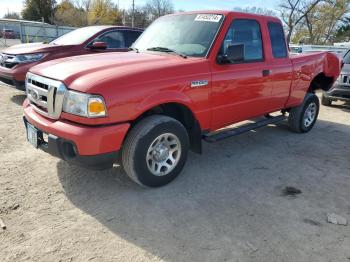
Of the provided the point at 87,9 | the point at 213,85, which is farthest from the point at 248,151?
the point at 87,9

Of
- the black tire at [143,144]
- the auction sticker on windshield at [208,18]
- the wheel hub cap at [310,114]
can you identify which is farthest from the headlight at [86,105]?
the wheel hub cap at [310,114]

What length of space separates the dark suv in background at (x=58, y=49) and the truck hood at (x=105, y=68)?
3.01 m

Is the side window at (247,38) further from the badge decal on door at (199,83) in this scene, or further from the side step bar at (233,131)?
the side step bar at (233,131)

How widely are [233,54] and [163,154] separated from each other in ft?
4.65

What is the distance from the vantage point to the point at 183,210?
3.42 meters

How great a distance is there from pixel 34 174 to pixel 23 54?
164 inches

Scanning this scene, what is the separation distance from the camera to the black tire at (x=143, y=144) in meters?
3.45

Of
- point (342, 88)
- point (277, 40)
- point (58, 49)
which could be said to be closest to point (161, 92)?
point (277, 40)

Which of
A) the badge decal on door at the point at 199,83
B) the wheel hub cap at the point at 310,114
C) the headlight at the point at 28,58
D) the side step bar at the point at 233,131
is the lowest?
the wheel hub cap at the point at 310,114

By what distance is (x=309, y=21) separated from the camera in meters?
43.3

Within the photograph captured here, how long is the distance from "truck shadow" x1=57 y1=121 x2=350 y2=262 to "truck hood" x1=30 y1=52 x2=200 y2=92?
1.22m

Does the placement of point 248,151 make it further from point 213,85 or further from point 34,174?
point 34,174

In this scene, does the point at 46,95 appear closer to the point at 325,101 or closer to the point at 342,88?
the point at 342,88

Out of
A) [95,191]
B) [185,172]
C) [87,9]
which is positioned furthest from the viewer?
[87,9]
